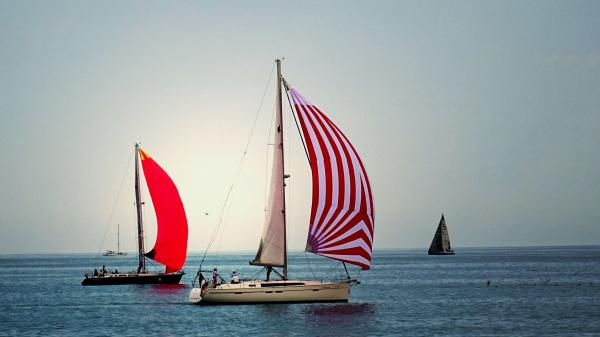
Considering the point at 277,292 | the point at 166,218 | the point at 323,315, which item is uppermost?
the point at 166,218

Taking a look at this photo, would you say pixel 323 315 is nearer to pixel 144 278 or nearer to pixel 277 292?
pixel 277 292

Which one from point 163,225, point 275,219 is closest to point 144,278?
point 163,225

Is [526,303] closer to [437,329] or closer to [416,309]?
[416,309]

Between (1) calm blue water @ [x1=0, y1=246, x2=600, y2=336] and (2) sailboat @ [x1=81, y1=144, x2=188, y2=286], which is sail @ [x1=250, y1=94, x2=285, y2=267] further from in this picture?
(2) sailboat @ [x1=81, y1=144, x2=188, y2=286]

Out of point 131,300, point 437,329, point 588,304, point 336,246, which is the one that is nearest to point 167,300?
point 131,300

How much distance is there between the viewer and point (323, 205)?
52.8 metres

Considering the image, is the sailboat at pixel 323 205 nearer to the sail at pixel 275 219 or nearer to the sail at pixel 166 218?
the sail at pixel 275 219

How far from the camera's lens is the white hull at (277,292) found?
173 ft

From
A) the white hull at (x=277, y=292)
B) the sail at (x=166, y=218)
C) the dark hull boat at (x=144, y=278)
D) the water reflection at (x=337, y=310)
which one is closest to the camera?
the water reflection at (x=337, y=310)

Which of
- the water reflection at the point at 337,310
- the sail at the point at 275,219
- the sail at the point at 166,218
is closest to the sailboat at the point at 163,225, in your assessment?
the sail at the point at 166,218

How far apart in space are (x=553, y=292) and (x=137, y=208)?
38.9 meters

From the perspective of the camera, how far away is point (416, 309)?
61.8 meters

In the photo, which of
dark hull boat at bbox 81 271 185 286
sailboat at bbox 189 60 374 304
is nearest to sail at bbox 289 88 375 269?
sailboat at bbox 189 60 374 304

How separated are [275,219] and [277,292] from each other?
440 cm
